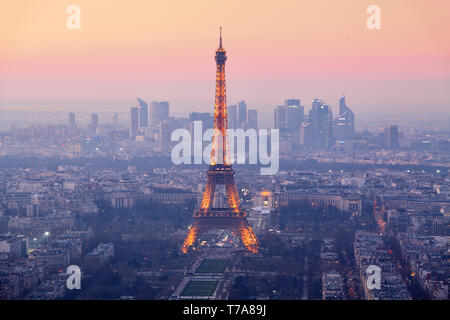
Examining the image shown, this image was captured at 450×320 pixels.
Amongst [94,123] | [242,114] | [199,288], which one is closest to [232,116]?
[242,114]

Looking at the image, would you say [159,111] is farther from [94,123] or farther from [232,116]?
[94,123]

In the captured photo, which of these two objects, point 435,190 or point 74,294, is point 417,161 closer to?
point 435,190

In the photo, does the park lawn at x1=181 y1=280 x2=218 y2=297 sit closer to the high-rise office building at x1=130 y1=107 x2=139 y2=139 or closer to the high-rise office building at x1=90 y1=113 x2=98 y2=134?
the high-rise office building at x1=130 y1=107 x2=139 y2=139

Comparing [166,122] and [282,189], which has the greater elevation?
[166,122]

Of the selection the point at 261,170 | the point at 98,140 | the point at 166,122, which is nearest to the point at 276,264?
the point at 261,170

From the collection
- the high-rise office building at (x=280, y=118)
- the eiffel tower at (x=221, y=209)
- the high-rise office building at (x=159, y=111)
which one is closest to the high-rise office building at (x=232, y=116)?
the high-rise office building at (x=159, y=111)

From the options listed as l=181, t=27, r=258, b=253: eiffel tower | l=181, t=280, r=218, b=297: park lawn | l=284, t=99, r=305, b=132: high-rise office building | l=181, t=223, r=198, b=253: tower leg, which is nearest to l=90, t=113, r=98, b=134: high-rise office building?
l=284, t=99, r=305, b=132: high-rise office building
